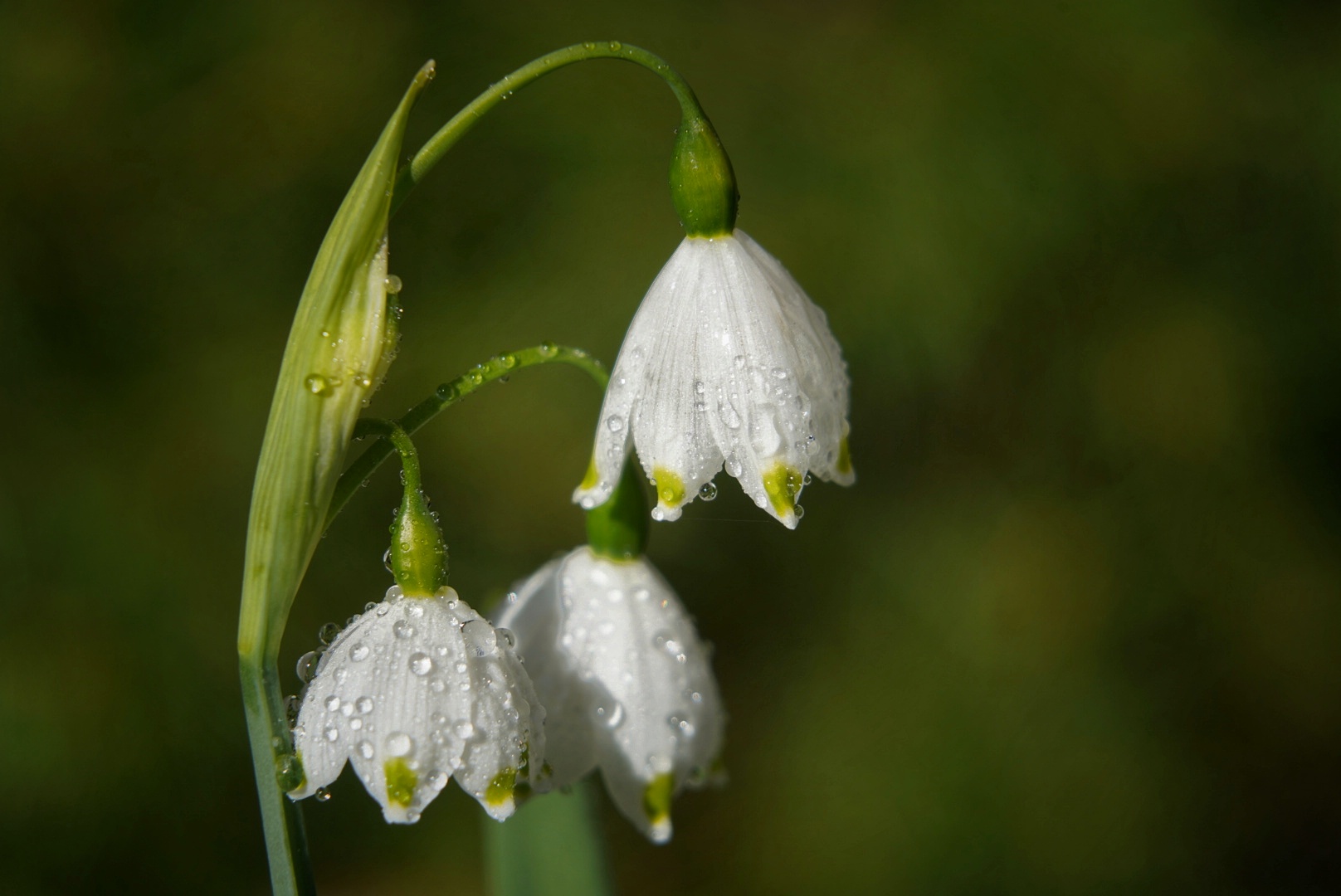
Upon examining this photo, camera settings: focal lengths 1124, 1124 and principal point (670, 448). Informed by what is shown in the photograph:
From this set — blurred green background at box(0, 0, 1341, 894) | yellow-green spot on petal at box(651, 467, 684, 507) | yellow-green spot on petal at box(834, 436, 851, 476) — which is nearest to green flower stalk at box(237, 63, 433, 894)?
yellow-green spot on petal at box(651, 467, 684, 507)

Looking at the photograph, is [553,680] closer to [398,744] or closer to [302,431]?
[398,744]

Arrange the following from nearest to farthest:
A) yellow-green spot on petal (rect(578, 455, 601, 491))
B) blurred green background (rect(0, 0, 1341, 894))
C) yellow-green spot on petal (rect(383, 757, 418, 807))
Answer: yellow-green spot on petal (rect(383, 757, 418, 807)) < yellow-green spot on petal (rect(578, 455, 601, 491)) < blurred green background (rect(0, 0, 1341, 894))

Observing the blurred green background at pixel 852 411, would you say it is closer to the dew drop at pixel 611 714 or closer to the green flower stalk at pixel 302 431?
the dew drop at pixel 611 714

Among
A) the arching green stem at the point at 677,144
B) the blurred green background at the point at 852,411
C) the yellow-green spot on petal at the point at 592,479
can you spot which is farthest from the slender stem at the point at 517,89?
the blurred green background at the point at 852,411

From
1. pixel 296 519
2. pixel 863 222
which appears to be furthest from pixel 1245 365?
pixel 296 519

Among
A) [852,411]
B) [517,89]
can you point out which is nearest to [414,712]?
[517,89]

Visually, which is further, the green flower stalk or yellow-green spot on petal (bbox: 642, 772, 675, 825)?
yellow-green spot on petal (bbox: 642, 772, 675, 825)

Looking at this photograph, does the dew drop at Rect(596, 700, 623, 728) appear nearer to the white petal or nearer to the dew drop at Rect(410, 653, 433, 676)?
the white petal
